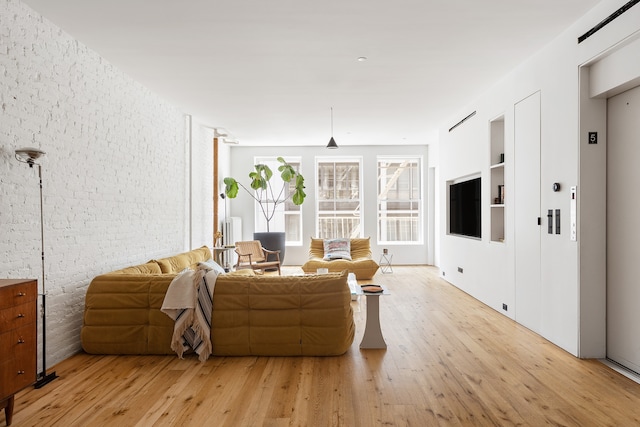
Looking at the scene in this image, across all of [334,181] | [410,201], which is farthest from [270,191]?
[410,201]

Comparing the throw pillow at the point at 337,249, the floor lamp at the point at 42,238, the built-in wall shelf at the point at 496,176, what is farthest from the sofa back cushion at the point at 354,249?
the floor lamp at the point at 42,238

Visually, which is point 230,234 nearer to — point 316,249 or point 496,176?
point 316,249

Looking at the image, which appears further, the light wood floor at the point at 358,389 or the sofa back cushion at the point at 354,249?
the sofa back cushion at the point at 354,249

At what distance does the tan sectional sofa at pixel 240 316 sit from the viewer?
3.54m

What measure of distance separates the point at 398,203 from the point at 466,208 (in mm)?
3340

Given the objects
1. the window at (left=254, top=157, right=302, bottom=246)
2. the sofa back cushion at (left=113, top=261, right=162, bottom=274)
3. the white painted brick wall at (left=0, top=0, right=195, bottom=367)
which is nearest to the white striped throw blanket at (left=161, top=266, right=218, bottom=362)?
the sofa back cushion at (left=113, top=261, right=162, bottom=274)

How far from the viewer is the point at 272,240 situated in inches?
344

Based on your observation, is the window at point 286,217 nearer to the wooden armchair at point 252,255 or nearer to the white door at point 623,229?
the wooden armchair at point 252,255

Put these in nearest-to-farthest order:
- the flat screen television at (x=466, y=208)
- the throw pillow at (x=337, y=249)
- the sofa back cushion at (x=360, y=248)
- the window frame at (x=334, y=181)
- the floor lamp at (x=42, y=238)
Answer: the floor lamp at (x=42, y=238) → the flat screen television at (x=466, y=208) → the throw pillow at (x=337, y=249) → the sofa back cushion at (x=360, y=248) → the window frame at (x=334, y=181)

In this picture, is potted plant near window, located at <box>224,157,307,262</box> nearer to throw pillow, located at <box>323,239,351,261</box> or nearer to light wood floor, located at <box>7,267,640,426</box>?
throw pillow, located at <box>323,239,351,261</box>

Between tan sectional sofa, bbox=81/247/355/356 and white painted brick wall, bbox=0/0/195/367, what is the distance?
0.35m

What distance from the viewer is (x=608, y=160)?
3383 mm

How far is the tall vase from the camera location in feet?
28.6

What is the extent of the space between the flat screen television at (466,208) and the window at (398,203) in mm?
2486
